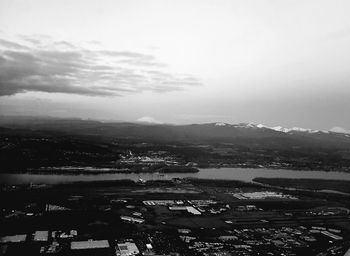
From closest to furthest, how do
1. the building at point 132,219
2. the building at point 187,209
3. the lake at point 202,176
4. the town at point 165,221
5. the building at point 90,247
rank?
1. the building at point 90,247
2. the town at point 165,221
3. the building at point 132,219
4. the building at point 187,209
5. the lake at point 202,176

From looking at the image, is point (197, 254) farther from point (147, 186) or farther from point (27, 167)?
point (27, 167)

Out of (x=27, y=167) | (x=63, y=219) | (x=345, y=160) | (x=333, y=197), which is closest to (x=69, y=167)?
(x=27, y=167)

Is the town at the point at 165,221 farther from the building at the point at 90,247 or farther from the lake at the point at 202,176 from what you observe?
the lake at the point at 202,176

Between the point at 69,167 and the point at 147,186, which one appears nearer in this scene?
the point at 147,186

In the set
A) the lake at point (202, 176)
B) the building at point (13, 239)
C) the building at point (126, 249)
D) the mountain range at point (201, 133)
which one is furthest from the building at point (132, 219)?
the mountain range at point (201, 133)

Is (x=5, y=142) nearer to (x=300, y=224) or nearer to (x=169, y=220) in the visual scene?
(x=169, y=220)

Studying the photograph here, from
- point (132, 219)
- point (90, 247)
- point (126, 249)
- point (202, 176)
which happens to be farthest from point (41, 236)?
point (202, 176)

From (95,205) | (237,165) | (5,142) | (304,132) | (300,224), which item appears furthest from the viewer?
(304,132)

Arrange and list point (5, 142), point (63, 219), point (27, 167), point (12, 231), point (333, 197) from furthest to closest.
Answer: point (5, 142) < point (27, 167) < point (333, 197) < point (63, 219) < point (12, 231)

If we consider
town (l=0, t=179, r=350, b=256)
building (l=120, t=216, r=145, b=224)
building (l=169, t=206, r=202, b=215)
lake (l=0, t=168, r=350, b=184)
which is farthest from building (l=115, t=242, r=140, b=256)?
lake (l=0, t=168, r=350, b=184)
